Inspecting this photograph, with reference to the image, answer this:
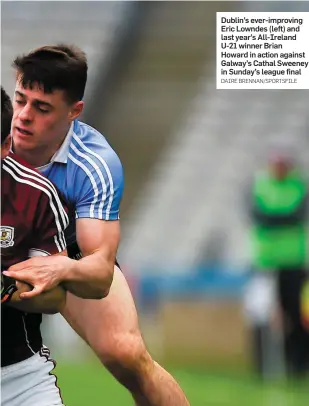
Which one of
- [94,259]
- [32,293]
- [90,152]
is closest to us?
[32,293]

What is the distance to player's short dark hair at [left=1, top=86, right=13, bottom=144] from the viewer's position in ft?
12.6

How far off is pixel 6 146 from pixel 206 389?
2.93m

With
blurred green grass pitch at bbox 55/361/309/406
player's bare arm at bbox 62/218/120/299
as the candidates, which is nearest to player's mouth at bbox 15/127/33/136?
player's bare arm at bbox 62/218/120/299

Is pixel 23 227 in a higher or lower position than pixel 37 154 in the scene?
lower

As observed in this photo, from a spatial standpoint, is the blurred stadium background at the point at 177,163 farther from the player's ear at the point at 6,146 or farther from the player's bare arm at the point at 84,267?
the player's bare arm at the point at 84,267

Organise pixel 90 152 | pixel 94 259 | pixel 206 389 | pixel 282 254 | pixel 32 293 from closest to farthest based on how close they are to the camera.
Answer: pixel 32 293 → pixel 94 259 → pixel 90 152 → pixel 206 389 → pixel 282 254

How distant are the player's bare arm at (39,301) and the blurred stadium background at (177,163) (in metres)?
0.60

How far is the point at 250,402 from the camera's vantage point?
6141mm

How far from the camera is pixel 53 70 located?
3947mm

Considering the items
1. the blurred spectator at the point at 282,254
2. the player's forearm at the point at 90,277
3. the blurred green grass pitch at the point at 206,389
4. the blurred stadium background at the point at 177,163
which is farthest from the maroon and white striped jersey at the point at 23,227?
the blurred spectator at the point at 282,254

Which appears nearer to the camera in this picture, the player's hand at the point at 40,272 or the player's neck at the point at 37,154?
the player's hand at the point at 40,272

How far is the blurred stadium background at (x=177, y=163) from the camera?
4.59 metres

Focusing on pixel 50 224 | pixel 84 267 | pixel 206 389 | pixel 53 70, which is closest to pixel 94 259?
pixel 84 267

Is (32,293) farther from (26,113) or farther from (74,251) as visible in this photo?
(26,113)
